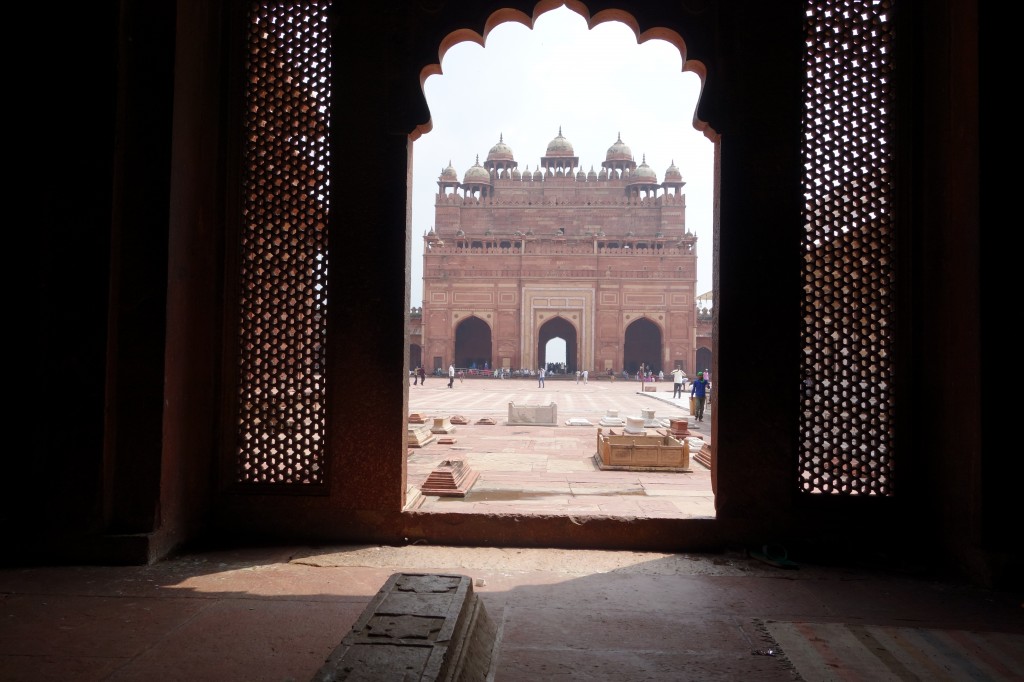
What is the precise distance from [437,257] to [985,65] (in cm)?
3546

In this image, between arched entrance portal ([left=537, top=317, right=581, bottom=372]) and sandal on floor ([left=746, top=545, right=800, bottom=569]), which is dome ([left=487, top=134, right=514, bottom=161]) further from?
sandal on floor ([left=746, top=545, right=800, bottom=569])

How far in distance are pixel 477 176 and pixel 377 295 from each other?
42077 mm

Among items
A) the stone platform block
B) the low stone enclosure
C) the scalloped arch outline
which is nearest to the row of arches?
the stone platform block

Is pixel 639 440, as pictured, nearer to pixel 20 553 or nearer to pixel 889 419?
pixel 889 419

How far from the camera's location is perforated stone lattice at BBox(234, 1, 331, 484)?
11.7 feet

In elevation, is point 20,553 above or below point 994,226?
below

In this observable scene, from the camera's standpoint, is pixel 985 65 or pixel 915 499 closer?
pixel 985 65

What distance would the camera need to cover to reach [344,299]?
139 inches

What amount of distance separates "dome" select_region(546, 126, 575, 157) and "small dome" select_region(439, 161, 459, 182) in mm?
6583

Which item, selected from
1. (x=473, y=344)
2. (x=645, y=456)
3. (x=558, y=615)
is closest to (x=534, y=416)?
(x=645, y=456)

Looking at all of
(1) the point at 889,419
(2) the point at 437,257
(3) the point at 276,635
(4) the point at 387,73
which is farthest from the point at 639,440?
(2) the point at 437,257

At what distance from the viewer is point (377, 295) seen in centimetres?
353

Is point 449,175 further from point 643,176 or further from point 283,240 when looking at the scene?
point 283,240

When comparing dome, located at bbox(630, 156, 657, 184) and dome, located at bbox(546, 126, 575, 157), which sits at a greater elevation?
dome, located at bbox(546, 126, 575, 157)
